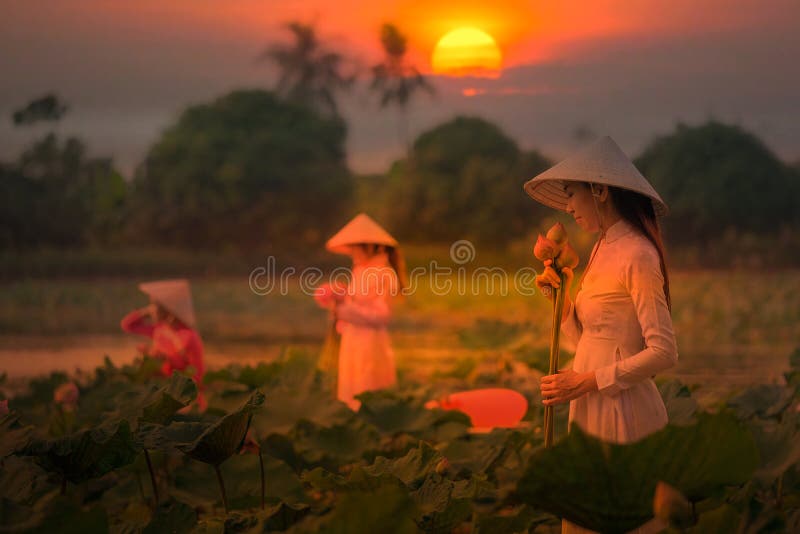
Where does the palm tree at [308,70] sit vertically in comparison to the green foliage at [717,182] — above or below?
above

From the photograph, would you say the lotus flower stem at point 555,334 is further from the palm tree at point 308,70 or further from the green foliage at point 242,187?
the green foliage at point 242,187

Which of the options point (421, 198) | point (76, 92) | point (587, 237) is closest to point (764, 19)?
point (587, 237)

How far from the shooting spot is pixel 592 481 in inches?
65.0

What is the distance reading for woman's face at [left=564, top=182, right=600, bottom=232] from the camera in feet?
7.70

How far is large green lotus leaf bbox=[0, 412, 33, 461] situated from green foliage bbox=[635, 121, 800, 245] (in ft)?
17.2

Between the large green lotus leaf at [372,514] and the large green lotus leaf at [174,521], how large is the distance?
873mm

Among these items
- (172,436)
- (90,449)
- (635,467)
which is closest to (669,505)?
(635,467)

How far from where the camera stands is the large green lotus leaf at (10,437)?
2.14m

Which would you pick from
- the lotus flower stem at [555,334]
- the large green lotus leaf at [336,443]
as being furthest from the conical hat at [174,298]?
the lotus flower stem at [555,334]

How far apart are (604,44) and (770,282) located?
2.13 meters

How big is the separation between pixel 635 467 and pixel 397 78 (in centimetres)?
530

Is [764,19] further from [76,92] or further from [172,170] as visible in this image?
[76,92]

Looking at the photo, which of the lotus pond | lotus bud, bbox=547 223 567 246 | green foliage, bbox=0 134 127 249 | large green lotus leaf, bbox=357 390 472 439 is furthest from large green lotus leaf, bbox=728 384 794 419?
green foliage, bbox=0 134 127 249

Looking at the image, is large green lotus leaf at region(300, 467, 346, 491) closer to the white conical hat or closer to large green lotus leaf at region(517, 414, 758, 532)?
large green lotus leaf at region(517, 414, 758, 532)
